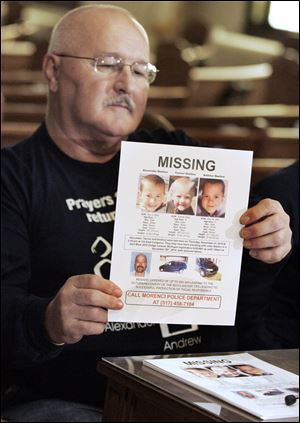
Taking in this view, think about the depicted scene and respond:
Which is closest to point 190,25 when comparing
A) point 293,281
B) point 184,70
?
point 184,70

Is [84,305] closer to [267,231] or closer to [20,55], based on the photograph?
[267,231]

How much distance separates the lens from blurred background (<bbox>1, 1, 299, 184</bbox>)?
9.03 feet

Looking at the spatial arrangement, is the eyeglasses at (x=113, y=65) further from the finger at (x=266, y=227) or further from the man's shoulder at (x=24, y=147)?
the finger at (x=266, y=227)

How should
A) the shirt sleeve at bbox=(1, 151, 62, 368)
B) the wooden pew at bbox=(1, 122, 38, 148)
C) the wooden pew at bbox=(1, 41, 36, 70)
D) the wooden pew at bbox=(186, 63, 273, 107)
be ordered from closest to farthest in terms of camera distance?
the shirt sleeve at bbox=(1, 151, 62, 368)
the wooden pew at bbox=(1, 122, 38, 148)
the wooden pew at bbox=(1, 41, 36, 70)
the wooden pew at bbox=(186, 63, 273, 107)

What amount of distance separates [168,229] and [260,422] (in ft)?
1.16

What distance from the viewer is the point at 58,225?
1760mm

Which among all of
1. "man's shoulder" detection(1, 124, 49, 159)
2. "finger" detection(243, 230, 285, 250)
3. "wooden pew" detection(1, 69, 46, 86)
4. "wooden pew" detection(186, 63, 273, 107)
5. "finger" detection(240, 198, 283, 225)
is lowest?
"finger" detection(243, 230, 285, 250)

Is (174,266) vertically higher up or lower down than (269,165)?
lower down

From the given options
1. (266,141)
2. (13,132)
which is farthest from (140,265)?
(266,141)

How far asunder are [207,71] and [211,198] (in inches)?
201

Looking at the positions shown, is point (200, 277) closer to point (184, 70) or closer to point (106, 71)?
point (106, 71)

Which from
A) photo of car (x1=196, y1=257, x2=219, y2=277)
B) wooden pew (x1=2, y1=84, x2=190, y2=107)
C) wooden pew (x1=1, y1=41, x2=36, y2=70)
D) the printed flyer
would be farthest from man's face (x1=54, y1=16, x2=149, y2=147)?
wooden pew (x1=1, y1=41, x2=36, y2=70)

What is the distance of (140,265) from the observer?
4.92 ft

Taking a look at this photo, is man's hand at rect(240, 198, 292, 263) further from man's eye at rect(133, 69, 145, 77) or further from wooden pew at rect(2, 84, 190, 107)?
wooden pew at rect(2, 84, 190, 107)
